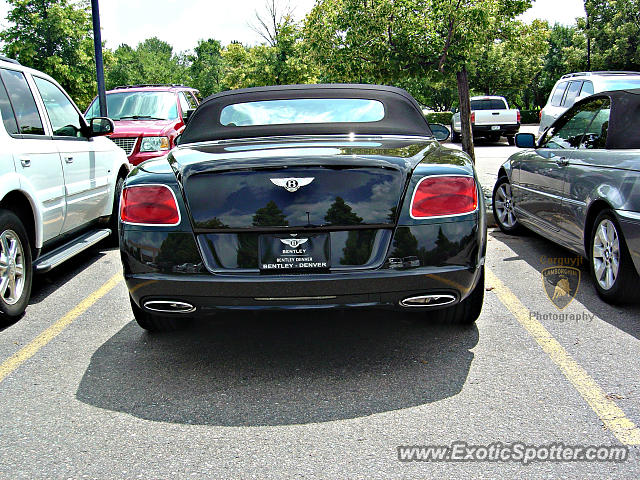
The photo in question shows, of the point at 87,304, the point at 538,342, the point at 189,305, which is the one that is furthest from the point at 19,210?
the point at 538,342

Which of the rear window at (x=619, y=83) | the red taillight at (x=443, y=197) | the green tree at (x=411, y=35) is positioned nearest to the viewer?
the red taillight at (x=443, y=197)

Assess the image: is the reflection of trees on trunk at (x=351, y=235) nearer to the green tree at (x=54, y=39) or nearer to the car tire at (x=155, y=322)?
Result: the car tire at (x=155, y=322)

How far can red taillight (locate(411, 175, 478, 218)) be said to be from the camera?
366 cm

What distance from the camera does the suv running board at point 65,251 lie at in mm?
5443

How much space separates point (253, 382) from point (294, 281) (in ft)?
2.12

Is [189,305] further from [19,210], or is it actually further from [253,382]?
[19,210]

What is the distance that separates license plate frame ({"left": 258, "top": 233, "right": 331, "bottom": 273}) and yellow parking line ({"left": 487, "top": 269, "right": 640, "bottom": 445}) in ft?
4.87

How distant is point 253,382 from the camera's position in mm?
3740

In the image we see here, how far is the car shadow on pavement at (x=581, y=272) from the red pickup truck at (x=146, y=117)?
5.67 m

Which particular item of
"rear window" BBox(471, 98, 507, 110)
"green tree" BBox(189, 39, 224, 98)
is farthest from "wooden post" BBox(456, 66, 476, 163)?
"green tree" BBox(189, 39, 224, 98)

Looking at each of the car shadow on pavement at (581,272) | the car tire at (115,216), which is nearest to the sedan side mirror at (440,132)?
the car shadow on pavement at (581,272)

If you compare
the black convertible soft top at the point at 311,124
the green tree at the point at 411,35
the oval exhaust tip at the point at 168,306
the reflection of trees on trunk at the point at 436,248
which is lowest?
the oval exhaust tip at the point at 168,306

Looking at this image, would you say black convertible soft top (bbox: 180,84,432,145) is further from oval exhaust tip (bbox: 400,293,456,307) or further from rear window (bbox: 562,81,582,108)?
rear window (bbox: 562,81,582,108)

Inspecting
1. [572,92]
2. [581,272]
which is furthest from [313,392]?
[572,92]
